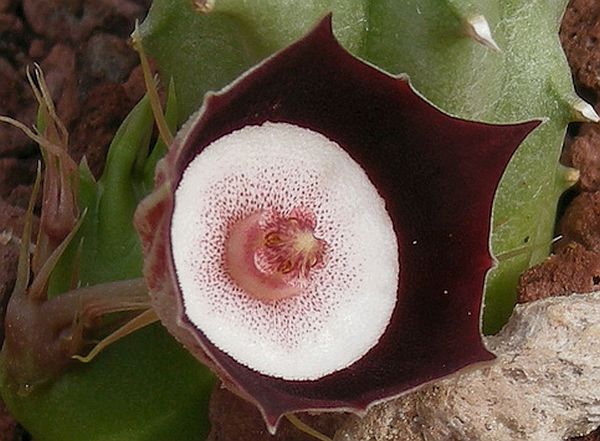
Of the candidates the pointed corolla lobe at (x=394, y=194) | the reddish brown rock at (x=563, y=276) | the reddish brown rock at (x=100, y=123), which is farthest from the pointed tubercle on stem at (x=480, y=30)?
the reddish brown rock at (x=100, y=123)

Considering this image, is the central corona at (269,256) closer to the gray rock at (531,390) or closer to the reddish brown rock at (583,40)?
the gray rock at (531,390)

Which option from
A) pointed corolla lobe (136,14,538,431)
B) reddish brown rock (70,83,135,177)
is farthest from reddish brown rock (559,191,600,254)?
reddish brown rock (70,83,135,177)

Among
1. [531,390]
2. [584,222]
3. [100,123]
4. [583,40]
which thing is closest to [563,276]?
[584,222]

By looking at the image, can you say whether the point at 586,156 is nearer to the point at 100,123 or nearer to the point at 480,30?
the point at 480,30

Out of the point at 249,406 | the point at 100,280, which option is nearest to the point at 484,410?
the point at 249,406

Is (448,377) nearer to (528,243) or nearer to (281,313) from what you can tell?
(281,313)
